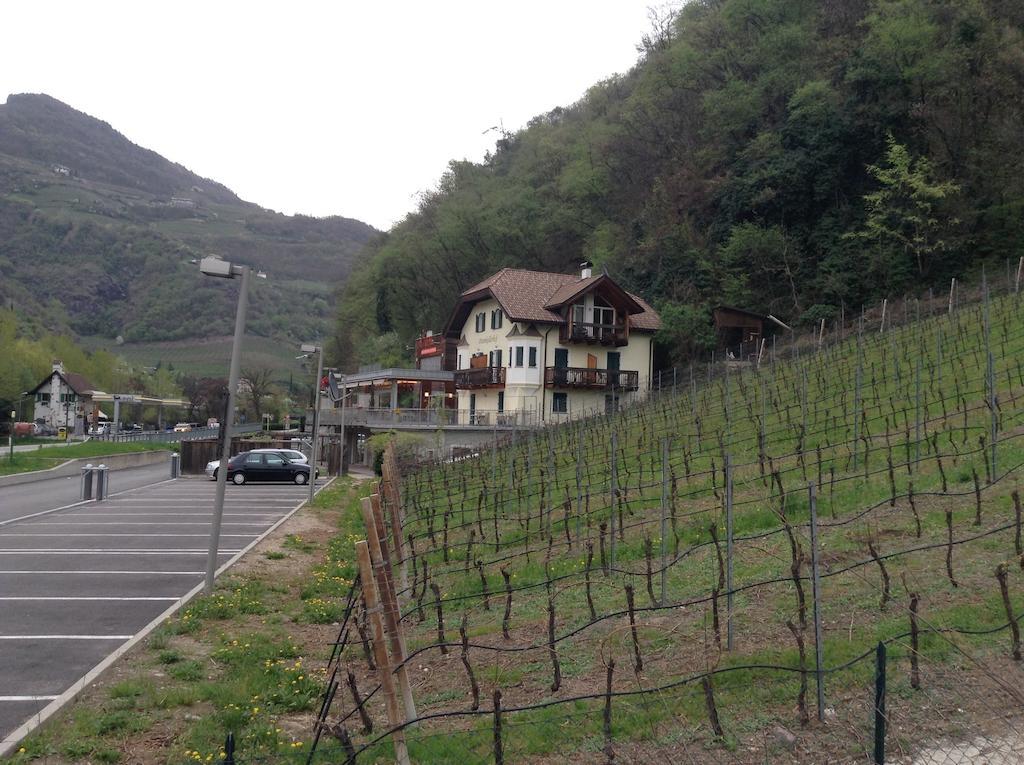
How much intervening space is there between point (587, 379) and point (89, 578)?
36513 millimetres

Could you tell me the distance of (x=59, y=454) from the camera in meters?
42.3

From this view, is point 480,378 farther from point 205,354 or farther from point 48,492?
point 205,354

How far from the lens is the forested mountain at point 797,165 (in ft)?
136

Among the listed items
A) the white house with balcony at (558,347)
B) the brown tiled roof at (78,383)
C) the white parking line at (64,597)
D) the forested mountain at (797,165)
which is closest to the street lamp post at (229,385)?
the white parking line at (64,597)

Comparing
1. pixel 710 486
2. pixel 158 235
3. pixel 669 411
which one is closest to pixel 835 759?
pixel 710 486

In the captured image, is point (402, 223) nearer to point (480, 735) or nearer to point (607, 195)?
point (607, 195)

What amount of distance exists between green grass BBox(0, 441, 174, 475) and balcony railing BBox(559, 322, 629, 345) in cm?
2529

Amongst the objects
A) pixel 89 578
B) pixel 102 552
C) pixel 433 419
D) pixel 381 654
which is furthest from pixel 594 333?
pixel 381 654

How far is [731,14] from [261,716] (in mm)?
59178

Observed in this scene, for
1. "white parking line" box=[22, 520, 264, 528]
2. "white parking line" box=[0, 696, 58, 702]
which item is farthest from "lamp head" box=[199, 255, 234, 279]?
"white parking line" box=[22, 520, 264, 528]

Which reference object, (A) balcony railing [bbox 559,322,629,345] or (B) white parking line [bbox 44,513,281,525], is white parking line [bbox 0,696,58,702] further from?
(A) balcony railing [bbox 559,322,629,345]

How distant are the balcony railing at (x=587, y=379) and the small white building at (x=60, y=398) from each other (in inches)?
2138

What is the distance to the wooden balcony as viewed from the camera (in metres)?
47.6

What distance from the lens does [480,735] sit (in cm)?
604
